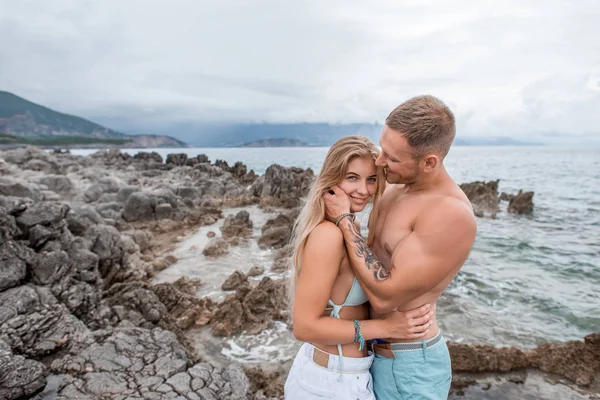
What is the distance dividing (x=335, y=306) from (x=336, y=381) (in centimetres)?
53

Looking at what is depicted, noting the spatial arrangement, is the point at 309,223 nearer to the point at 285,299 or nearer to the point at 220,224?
the point at 285,299

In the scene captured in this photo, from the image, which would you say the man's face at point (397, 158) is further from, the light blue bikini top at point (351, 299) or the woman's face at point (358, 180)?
the light blue bikini top at point (351, 299)

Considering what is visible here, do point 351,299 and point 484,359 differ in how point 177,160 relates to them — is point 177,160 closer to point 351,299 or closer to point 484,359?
point 484,359

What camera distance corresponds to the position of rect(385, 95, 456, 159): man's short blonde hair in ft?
7.56

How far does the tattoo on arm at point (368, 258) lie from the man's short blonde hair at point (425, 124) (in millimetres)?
706

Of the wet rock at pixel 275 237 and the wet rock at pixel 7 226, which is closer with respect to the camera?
the wet rock at pixel 7 226

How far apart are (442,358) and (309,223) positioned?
4.69 feet

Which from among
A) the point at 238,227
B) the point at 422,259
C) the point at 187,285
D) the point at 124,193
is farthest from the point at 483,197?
the point at 422,259

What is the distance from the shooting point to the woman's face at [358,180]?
262 centimetres

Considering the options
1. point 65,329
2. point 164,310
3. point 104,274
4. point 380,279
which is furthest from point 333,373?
point 104,274

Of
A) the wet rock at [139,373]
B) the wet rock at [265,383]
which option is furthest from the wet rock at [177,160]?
the wet rock at [139,373]

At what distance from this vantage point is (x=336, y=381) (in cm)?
250

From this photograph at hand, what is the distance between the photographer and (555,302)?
9.84 meters

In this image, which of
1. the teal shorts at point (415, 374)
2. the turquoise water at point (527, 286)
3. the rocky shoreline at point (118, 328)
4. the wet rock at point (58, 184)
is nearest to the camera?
the teal shorts at point (415, 374)
